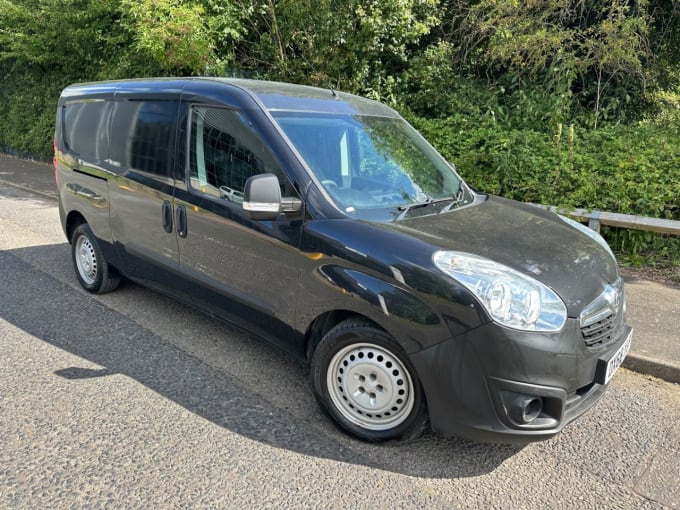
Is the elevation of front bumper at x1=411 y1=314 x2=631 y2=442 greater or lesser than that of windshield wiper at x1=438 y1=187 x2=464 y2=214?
lesser

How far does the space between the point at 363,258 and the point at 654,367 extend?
98.0 inches

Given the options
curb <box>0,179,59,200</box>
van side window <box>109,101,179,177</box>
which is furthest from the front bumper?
curb <box>0,179,59,200</box>

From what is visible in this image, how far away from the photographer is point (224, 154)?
3514 millimetres

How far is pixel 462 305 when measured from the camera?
8.11ft

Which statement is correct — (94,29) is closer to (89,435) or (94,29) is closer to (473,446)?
(89,435)

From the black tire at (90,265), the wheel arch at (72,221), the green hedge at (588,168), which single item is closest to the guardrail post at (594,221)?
the green hedge at (588,168)

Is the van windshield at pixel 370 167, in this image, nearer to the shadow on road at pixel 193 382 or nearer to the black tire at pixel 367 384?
the black tire at pixel 367 384

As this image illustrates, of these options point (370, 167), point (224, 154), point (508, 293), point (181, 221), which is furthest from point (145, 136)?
point (508, 293)

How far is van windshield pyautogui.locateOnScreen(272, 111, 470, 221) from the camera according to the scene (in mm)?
3176

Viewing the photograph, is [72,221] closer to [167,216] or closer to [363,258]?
[167,216]

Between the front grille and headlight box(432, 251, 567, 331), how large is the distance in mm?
195

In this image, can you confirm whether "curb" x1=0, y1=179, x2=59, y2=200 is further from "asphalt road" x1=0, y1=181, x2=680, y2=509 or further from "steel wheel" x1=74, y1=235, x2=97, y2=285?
"asphalt road" x1=0, y1=181, x2=680, y2=509

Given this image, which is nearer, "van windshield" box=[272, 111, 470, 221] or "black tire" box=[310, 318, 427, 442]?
"black tire" box=[310, 318, 427, 442]

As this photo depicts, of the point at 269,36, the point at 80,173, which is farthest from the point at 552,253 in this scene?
the point at 269,36
